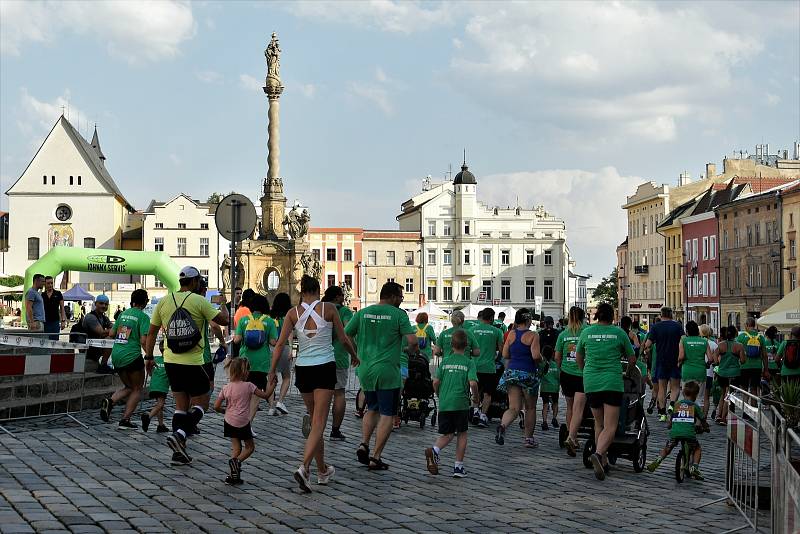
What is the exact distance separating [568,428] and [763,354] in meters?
7.35

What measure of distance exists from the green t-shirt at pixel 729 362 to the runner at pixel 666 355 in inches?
29.2

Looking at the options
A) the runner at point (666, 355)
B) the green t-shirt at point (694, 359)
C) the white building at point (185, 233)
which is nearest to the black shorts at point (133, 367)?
the green t-shirt at point (694, 359)

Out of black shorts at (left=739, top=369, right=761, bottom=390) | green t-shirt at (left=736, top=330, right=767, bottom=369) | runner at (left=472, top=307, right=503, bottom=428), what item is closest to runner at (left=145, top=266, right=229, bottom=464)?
runner at (left=472, top=307, right=503, bottom=428)

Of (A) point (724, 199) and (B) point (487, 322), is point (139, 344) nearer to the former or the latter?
(B) point (487, 322)

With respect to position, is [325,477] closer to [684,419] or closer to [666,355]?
[684,419]

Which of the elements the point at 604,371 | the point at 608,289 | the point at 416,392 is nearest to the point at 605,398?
the point at 604,371

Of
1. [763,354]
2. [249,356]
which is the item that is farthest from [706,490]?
[763,354]

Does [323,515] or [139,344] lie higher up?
[139,344]

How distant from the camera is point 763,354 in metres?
21.7

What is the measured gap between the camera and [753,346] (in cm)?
2177

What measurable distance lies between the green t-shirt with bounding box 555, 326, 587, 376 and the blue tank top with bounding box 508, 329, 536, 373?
77 centimetres

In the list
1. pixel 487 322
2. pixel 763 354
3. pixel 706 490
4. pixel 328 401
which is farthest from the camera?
pixel 763 354

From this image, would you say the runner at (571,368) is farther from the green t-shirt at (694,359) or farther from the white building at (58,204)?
the white building at (58,204)

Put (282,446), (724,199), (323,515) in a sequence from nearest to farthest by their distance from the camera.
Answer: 1. (323,515)
2. (282,446)
3. (724,199)
